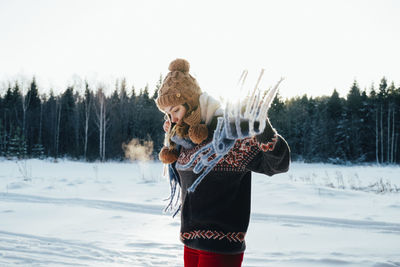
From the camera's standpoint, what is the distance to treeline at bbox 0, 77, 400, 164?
27.6 metres

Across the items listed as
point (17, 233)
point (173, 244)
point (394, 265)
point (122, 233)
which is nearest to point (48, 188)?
point (17, 233)

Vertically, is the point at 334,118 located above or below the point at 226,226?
above

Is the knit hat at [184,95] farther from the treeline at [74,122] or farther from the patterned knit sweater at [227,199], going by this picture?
the treeline at [74,122]

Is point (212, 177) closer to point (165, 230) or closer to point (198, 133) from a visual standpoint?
point (198, 133)

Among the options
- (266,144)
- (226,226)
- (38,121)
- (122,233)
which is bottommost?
(122,233)

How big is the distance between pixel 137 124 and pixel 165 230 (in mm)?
24403

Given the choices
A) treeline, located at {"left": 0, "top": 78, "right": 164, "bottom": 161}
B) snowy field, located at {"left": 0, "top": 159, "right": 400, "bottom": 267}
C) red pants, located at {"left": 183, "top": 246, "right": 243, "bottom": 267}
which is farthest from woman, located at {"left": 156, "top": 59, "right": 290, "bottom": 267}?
treeline, located at {"left": 0, "top": 78, "right": 164, "bottom": 161}

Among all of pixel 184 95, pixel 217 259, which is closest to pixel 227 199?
pixel 217 259

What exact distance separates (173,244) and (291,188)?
5.06 metres

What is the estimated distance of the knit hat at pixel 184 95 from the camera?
4.32 feet

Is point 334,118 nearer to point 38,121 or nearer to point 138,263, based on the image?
point 38,121

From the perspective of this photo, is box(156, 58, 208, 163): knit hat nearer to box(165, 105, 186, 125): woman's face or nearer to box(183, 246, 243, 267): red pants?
box(165, 105, 186, 125): woman's face

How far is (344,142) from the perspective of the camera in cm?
3027

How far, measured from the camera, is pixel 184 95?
55.3 inches
